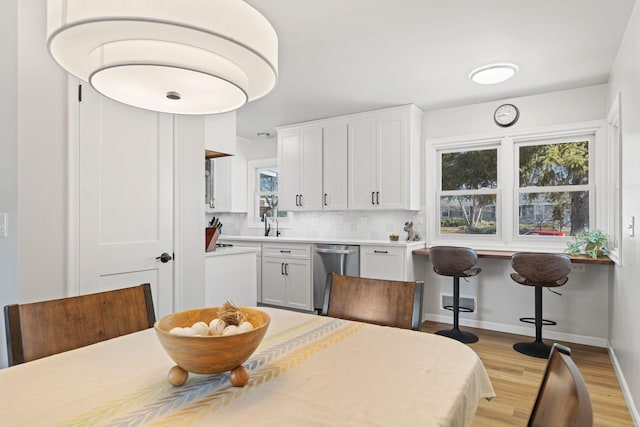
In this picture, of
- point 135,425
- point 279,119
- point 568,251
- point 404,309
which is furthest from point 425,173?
point 135,425

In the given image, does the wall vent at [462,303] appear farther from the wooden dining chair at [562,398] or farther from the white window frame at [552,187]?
the wooden dining chair at [562,398]

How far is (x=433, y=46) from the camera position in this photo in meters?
2.76

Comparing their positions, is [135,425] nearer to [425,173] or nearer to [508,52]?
[508,52]

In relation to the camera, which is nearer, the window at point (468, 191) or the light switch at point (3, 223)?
the light switch at point (3, 223)

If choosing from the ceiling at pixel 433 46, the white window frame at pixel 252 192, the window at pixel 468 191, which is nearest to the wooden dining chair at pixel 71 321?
the ceiling at pixel 433 46

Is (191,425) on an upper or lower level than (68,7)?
lower

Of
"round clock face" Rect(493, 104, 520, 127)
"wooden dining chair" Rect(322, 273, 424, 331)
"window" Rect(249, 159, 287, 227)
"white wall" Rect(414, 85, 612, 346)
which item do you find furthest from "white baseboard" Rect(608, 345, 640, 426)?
"window" Rect(249, 159, 287, 227)

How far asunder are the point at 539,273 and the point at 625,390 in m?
0.96

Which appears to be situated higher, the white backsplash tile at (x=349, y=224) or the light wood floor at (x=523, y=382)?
the white backsplash tile at (x=349, y=224)

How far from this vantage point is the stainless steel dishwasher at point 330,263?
4.16m

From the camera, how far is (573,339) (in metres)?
3.56

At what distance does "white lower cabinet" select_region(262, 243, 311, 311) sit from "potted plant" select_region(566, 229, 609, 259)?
2615 mm

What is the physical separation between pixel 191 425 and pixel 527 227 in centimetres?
→ 396

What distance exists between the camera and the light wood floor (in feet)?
7.30
